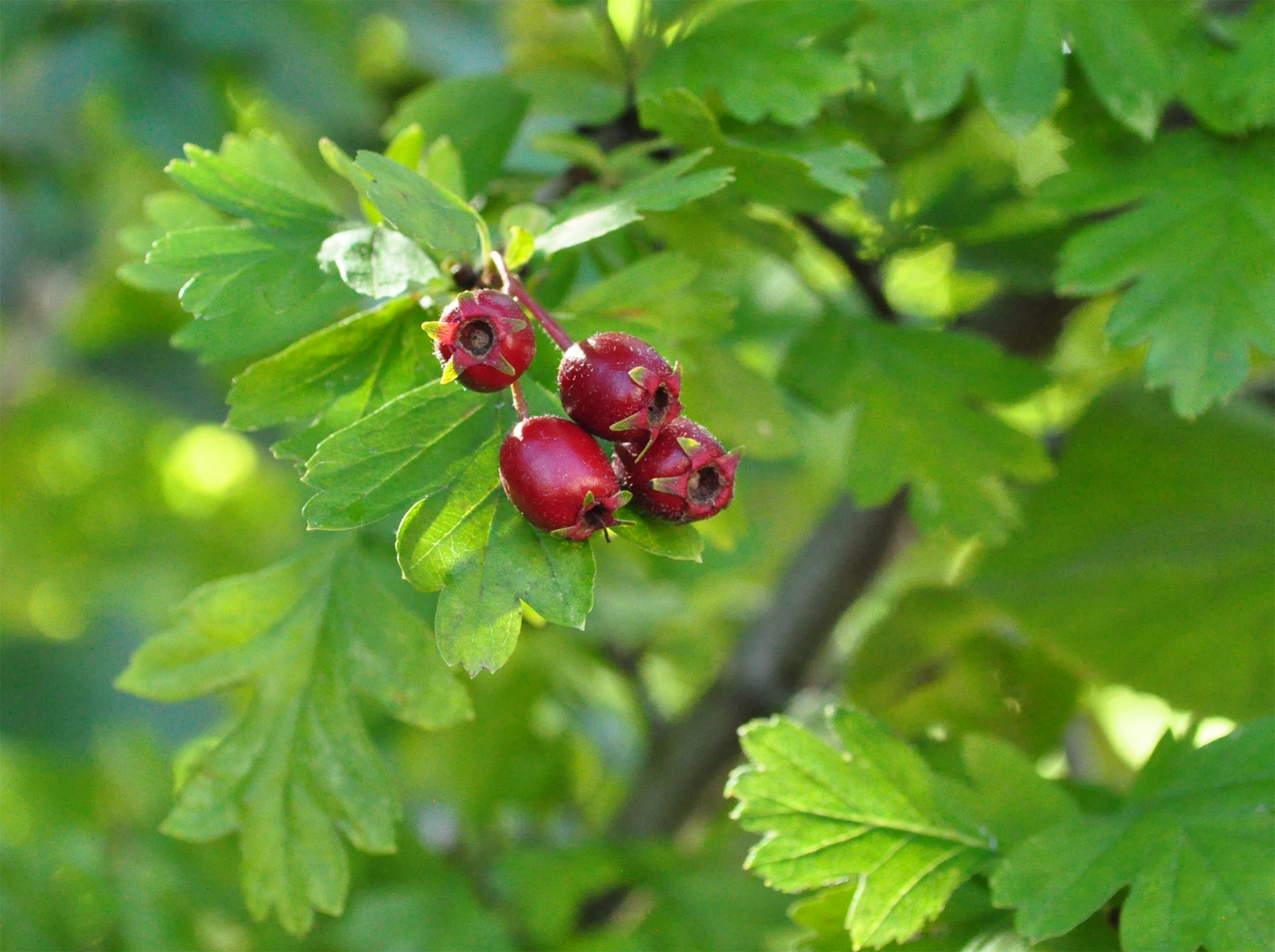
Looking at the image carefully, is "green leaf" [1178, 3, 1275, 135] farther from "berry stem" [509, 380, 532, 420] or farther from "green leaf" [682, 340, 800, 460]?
"berry stem" [509, 380, 532, 420]

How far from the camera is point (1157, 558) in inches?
33.3

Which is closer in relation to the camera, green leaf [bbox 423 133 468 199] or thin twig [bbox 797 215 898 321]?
green leaf [bbox 423 133 468 199]

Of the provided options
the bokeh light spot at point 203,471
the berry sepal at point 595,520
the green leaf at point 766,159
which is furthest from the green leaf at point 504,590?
the bokeh light spot at point 203,471

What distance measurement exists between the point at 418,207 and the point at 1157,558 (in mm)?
641

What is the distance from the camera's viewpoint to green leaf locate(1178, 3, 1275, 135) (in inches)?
24.2

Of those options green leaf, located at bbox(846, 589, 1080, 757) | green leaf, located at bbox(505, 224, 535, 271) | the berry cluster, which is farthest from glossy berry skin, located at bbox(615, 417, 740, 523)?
green leaf, located at bbox(846, 589, 1080, 757)

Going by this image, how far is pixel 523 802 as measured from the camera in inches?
43.6

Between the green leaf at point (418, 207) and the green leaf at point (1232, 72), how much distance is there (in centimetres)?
43

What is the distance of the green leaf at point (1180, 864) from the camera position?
48cm

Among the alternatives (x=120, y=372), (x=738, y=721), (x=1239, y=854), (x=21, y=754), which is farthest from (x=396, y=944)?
(x=120, y=372)

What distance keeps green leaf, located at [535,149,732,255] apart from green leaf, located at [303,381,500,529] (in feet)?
0.27

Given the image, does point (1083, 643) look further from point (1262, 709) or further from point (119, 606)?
point (119, 606)

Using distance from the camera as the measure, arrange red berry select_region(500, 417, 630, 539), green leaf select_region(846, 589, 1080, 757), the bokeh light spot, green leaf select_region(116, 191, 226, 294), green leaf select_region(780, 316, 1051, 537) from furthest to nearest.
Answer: the bokeh light spot → green leaf select_region(846, 589, 1080, 757) → green leaf select_region(780, 316, 1051, 537) → green leaf select_region(116, 191, 226, 294) → red berry select_region(500, 417, 630, 539)

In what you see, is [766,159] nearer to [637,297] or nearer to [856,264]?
[637,297]
